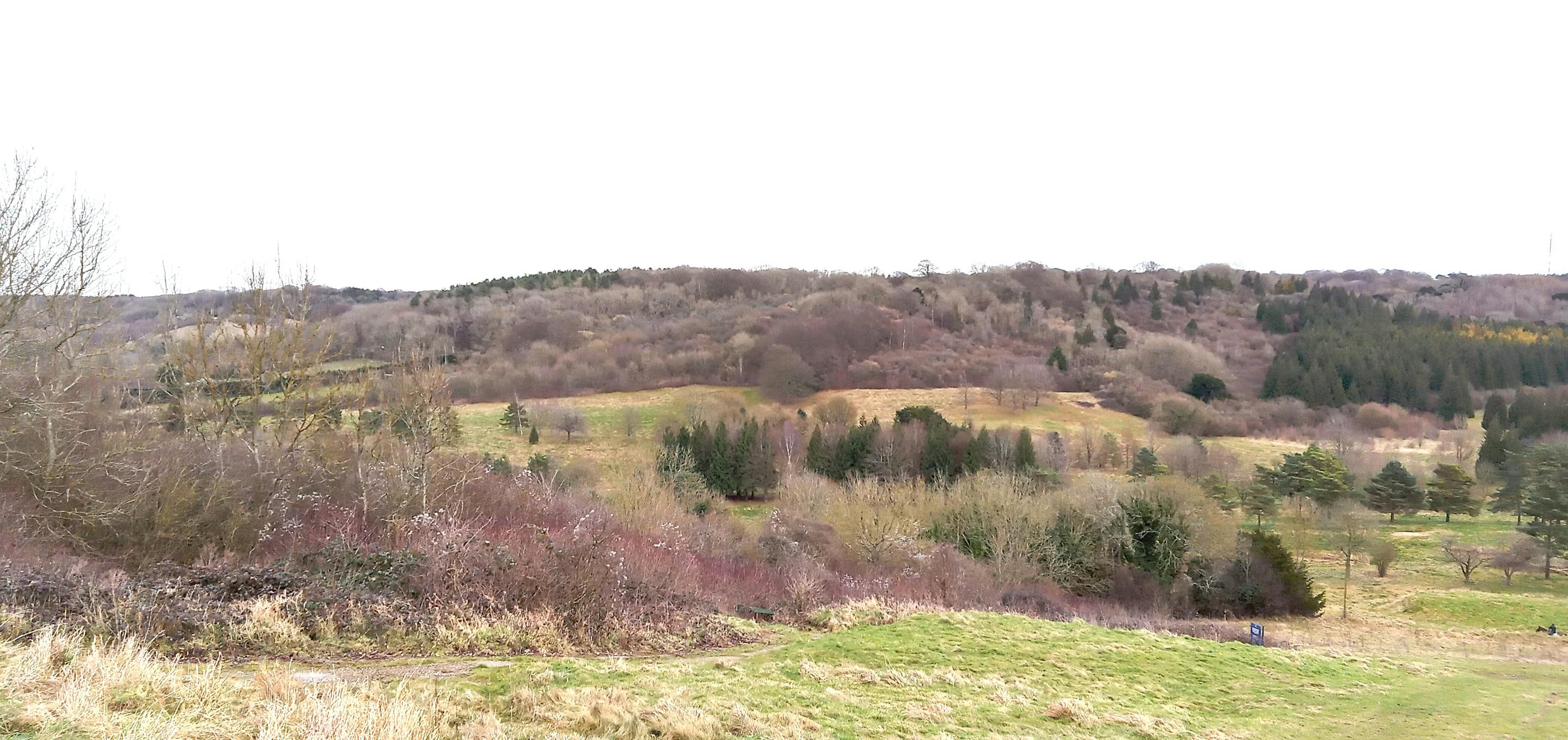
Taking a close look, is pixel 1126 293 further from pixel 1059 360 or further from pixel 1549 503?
pixel 1549 503

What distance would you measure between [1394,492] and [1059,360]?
167 feet

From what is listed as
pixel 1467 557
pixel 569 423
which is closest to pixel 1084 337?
pixel 1467 557

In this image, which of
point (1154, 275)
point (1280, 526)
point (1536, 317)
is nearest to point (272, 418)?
point (1280, 526)

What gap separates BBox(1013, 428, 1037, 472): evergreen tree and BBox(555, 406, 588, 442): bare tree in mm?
35814

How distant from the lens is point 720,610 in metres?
Result: 16.8

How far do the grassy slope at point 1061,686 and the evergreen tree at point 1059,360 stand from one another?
8657 cm

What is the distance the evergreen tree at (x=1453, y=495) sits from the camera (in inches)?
2068

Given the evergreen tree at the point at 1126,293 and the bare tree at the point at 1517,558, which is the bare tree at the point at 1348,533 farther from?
the evergreen tree at the point at 1126,293

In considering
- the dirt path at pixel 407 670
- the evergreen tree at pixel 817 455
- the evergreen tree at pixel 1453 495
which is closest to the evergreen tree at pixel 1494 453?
the evergreen tree at pixel 1453 495

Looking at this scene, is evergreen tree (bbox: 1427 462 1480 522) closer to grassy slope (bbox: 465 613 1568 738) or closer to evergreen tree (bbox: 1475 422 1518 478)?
evergreen tree (bbox: 1475 422 1518 478)

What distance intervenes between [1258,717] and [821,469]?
49.0 m

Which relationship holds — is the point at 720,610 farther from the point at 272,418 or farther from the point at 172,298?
the point at 172,298

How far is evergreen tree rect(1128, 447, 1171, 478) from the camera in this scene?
5319 centimetres

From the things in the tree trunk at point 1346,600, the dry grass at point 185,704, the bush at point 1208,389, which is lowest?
the tree trunk at point 1346,600
